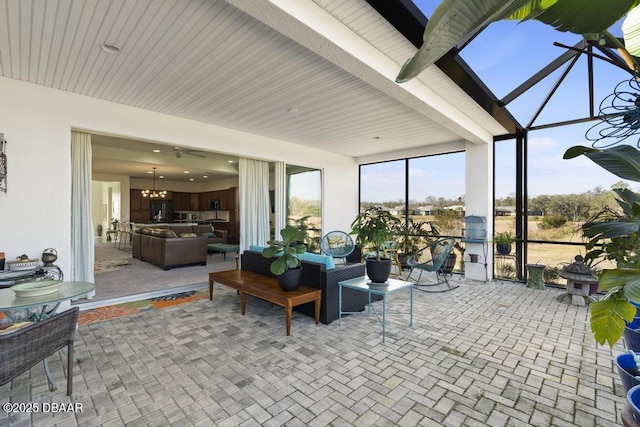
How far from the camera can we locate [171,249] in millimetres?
6367

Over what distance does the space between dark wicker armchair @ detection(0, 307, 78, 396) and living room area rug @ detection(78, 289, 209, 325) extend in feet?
5.99

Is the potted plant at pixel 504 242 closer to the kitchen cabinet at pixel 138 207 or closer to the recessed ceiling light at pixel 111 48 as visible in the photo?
the recessed ceiling light at pixel 111 48

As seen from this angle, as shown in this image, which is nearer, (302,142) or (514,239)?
(514,239)

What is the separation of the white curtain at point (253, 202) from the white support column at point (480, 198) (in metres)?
4.13

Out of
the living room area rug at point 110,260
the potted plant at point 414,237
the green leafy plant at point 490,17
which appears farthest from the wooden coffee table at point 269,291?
the living room area rug at point 110,260

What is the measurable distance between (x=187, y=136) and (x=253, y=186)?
5.36ft

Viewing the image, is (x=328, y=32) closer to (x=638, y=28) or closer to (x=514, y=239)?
(x=638, y=28)

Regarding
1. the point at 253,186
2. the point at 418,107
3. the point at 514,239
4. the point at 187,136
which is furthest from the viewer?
the point at 253,186

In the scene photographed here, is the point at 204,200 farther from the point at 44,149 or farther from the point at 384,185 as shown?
the point at 44,149

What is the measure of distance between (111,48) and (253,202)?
12.0 ft

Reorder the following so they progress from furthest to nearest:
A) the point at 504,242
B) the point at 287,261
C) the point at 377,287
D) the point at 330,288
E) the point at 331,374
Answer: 1. the point at 504,242
2. the point at 330,288
3. the point at 287,261
4. the point at 377,287
5. the point at 331,374

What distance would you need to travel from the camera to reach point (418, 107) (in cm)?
376

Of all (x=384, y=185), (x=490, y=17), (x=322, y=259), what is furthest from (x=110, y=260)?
(x=490, y=17)

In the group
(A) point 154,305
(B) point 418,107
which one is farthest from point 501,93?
(A) point 154,305
